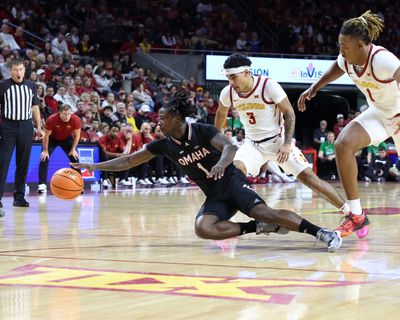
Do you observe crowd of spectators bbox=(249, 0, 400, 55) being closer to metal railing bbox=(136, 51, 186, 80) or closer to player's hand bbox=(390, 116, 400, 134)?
metal railing bbox=(136, 51, 186, 80)

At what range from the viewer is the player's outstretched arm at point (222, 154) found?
5.57m

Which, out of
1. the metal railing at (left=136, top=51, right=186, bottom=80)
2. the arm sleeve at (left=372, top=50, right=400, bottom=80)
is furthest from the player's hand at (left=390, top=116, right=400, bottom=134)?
the metal railing at (left=136, top=51, right=186, bottom=80)

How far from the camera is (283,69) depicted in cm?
2414

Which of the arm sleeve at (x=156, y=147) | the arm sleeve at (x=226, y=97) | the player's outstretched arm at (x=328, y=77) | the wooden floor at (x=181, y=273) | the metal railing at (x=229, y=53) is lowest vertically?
the wooden floor at (x=181, y=273)

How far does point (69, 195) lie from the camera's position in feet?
25.1

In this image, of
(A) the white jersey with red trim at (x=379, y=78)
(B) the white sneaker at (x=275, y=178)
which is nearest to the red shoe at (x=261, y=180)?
(B) the white sneaker at (x=275, y=178)

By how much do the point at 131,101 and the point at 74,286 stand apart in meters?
14.2

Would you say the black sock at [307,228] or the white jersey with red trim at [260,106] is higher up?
the white jersey with red trim at [260,106]

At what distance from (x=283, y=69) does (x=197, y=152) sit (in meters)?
18.2

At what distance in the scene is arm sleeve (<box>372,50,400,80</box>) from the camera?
640 cm

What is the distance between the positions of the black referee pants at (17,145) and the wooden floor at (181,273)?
148 cm

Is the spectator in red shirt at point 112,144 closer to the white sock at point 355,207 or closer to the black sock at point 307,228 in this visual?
the white sock at point 355,207

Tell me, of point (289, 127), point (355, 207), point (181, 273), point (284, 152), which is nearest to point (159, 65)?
point (289, 127)

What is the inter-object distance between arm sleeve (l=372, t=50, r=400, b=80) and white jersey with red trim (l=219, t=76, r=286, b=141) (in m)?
1.15
